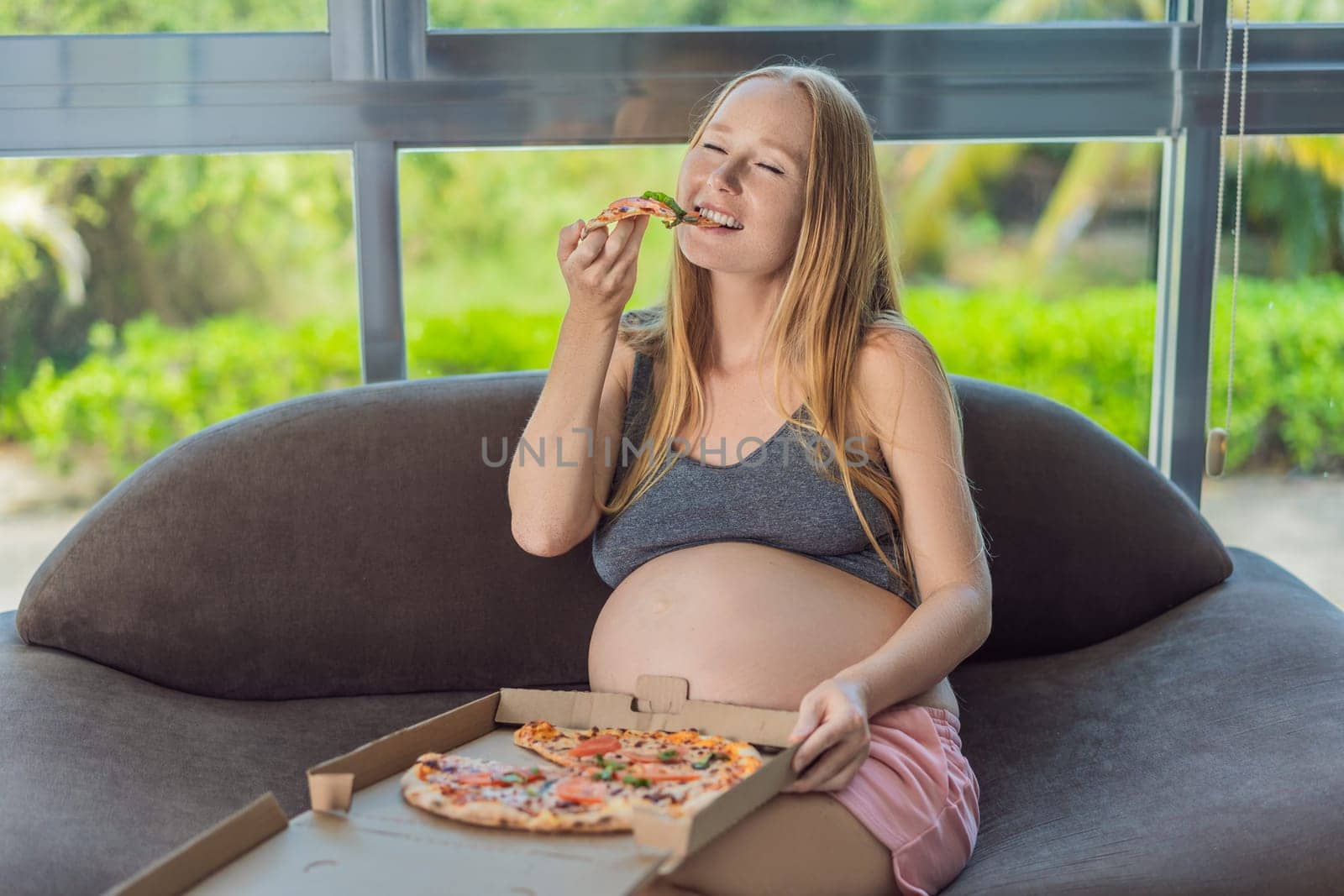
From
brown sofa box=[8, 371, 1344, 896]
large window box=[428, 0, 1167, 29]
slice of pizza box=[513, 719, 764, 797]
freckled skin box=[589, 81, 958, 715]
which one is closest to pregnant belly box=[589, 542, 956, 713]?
freckled skin box=[589, 81, 958, 715]

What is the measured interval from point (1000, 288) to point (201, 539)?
1.92 meters

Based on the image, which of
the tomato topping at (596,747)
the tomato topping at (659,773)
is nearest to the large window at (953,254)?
the tomato topping at (596,747)

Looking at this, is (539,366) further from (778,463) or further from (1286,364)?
(1286,364)

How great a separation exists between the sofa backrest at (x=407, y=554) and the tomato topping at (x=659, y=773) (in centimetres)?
78

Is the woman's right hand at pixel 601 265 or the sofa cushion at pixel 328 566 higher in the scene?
the woman's right hand at pixel 601 265

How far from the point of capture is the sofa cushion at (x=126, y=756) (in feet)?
4.59

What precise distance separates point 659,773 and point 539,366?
5.38 ft

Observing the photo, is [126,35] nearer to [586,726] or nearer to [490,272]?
[490,272]

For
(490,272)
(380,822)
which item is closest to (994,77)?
(490,272)

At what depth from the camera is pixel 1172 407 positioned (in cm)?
266

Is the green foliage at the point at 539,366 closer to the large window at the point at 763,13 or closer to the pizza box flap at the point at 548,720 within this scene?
the large window at the point at 763,13

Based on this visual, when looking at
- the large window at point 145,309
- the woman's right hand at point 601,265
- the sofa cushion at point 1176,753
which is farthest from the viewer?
the large window at point 145,309

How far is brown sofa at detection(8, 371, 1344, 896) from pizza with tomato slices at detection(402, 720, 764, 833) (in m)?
0.44

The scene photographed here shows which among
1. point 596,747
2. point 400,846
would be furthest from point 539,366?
point 400,846
